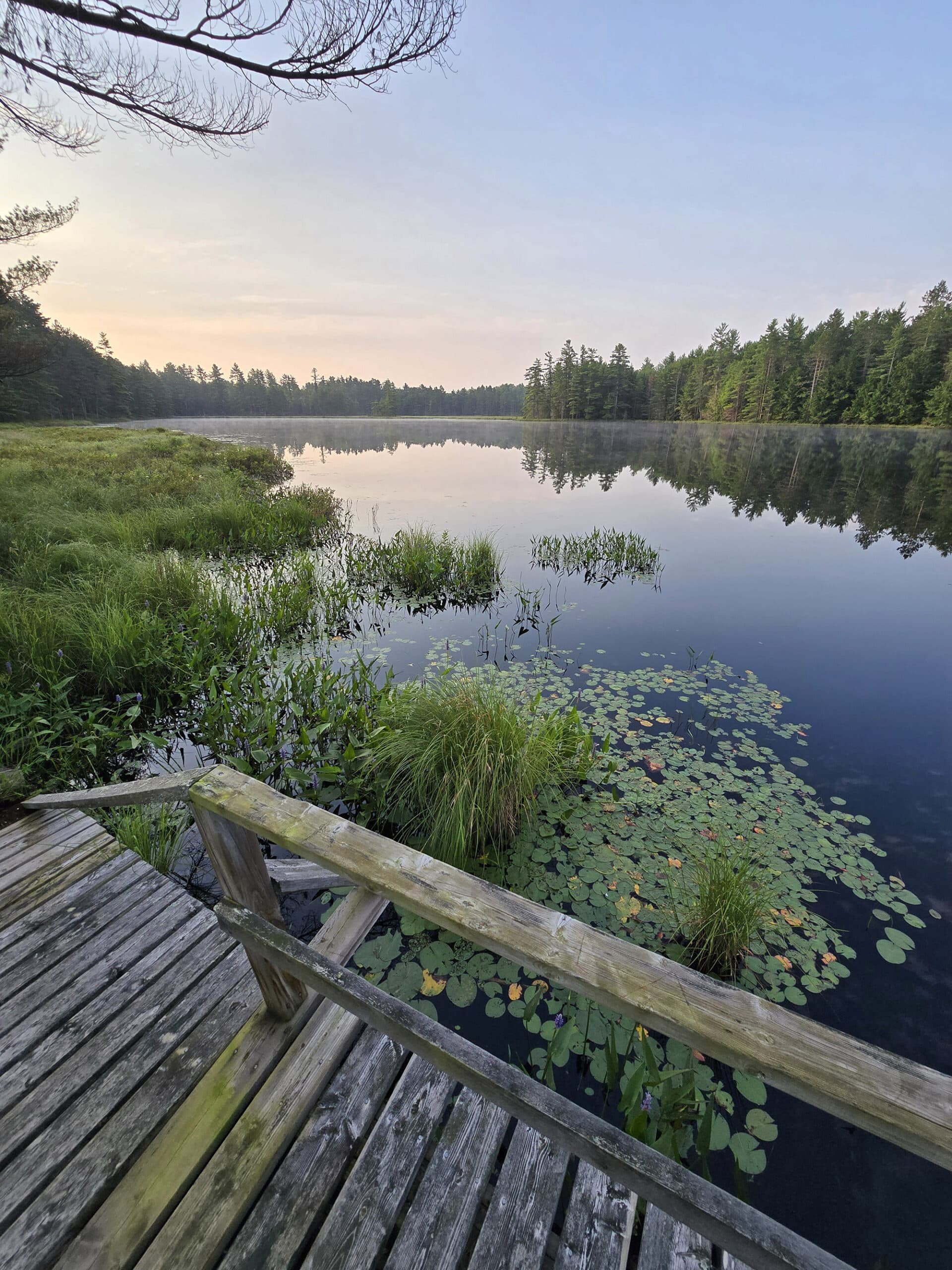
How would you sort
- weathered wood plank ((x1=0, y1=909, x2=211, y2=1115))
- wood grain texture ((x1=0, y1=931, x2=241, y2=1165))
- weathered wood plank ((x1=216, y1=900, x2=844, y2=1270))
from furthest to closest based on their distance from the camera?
weathered wood plank ((x1=0, y1=909, x2=211, y2=1115)) < wood grain texture ((x1=0, y1=931, x2=241, y2=1165)) < weathered wood plank ((x1=216, y1=900, x2=844, y2=1270))

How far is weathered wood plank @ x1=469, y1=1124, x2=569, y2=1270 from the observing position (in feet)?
4.61

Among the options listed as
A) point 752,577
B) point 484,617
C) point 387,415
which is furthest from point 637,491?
point 387,415

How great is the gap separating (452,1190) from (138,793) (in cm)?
175

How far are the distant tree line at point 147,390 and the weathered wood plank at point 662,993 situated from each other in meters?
13.8

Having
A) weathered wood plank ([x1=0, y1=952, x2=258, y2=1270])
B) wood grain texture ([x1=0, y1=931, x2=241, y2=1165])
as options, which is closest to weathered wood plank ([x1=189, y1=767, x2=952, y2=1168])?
weathered wood plank ([x1=0, y1=952, x2=258, y2=1270])

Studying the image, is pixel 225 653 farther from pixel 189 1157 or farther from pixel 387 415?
pixel 387 415

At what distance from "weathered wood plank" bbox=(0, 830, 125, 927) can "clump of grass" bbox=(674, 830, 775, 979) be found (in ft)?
11.5

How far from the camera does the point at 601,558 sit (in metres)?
11.1

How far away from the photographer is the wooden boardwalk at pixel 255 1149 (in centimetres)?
141

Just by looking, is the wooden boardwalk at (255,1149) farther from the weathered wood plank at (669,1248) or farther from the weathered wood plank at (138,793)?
the weathered wood plank at (138,793)

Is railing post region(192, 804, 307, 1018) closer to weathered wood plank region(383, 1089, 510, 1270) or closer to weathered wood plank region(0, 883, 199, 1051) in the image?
weathered wood plank region(383, 1089, 510, 1270)

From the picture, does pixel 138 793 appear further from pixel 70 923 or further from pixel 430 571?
pixel 430 571

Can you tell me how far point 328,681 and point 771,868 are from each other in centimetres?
411

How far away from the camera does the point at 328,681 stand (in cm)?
513
